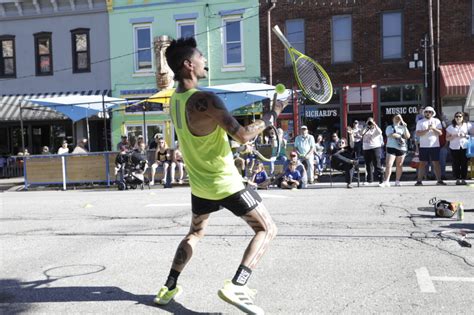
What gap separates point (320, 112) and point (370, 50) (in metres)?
3.08

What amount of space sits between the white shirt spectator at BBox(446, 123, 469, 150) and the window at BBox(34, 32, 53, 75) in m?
17.9

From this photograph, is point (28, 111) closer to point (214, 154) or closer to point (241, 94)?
point (241, 94)

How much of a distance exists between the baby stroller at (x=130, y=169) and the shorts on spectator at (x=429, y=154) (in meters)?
7.53

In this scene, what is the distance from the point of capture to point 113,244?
6395 mm

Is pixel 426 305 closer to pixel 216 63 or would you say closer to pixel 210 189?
pixel 210 189

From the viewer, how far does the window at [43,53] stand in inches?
926

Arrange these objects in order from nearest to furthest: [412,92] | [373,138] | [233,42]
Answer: [373,138] < [412,92] < [233,42]

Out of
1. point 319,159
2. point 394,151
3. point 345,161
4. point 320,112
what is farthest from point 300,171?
point 320,112

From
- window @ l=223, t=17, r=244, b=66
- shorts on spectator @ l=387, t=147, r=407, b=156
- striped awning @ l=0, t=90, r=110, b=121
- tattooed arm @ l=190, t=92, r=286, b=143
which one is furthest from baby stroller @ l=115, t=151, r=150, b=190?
tattooed arm @ l=190, t=92, r=286, b=143

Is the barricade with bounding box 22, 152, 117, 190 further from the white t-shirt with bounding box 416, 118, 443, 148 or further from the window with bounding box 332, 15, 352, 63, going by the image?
the window with bounding box 332, 15, 352, 63

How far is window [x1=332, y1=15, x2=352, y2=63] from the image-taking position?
67.1 feet

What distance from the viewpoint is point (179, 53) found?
3.85 metres

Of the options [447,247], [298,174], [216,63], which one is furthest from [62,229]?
[216,63]

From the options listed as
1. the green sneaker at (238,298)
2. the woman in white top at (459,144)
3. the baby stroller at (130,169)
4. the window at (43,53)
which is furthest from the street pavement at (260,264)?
the window at (43,53)
